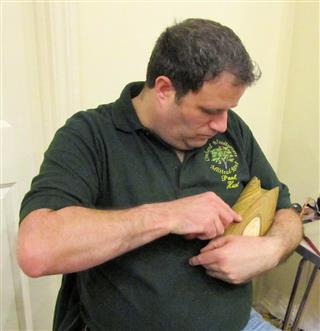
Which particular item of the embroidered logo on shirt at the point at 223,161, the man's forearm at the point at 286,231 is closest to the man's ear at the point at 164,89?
the embroidered logo on shirt at the point at 223,161

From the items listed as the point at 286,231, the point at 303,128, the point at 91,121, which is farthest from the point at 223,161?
the point at 303,128

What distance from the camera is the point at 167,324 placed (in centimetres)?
97

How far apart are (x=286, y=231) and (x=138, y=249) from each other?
0.45m

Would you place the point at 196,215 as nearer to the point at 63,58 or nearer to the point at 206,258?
the point at 206,258

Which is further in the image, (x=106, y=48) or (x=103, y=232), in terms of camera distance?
(x=106, y=48)

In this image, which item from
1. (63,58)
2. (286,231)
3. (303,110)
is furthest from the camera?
(303,110)

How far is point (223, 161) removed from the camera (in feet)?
3.75

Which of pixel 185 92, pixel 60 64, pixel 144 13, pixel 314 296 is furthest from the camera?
pixel 314 296

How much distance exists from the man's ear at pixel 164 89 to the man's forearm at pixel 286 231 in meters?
0.48

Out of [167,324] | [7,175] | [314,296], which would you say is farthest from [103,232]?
[314,296]

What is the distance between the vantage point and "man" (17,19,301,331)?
32.4 inches

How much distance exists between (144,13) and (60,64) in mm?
362

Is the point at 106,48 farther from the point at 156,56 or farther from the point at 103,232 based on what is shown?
the point at 103,232

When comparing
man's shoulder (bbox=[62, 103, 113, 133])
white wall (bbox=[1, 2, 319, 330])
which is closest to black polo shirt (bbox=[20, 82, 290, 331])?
man's shoulder (bbox=[62, 103, 113, 133])
